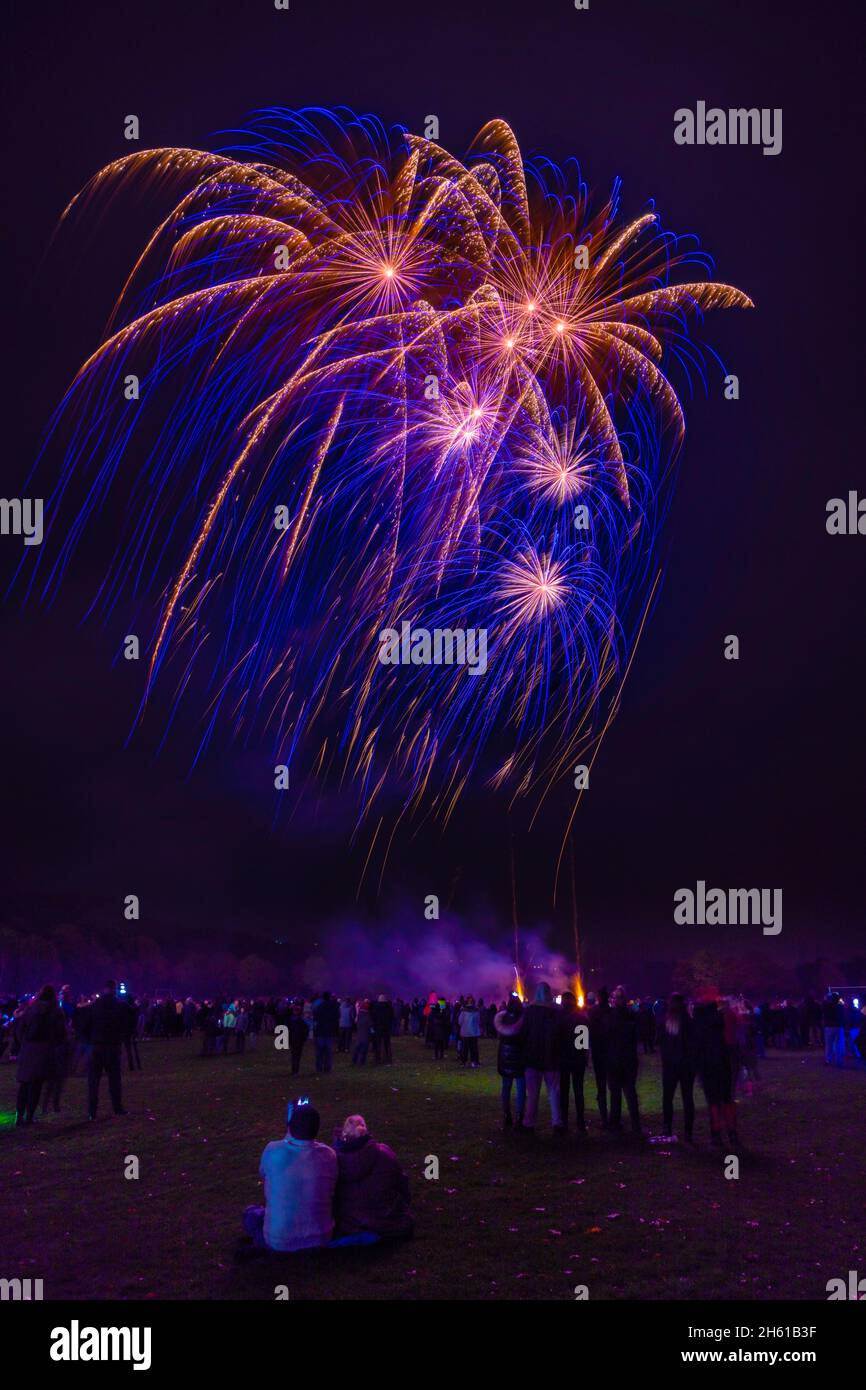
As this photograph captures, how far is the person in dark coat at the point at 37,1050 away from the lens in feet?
46.4

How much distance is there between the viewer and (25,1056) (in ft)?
46.4

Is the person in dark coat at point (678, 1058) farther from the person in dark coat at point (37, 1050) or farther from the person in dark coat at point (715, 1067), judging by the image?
the person in dark coat at point (37, 1050)

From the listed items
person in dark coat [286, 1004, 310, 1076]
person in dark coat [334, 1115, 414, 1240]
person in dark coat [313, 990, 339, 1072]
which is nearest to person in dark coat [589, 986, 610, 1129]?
person in dark coat [334, 1115, 414, 1240]

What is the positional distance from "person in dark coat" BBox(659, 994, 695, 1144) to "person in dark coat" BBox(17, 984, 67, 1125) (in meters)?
8.67

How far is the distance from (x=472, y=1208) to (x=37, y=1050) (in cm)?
803

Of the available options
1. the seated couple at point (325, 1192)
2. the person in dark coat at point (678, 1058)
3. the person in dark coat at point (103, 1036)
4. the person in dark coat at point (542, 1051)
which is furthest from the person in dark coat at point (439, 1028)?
the seated couple at point (325, 1192)

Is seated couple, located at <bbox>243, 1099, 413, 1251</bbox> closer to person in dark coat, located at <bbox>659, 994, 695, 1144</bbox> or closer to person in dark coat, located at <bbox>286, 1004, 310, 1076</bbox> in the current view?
person in dark coat, located at <bbox>659, 994, 695, 1144</bbox>

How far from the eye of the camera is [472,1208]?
8.88 metres

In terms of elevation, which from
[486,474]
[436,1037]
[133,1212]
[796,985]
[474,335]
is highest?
[474,335]

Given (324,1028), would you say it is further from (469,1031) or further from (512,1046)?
(512,1046)
